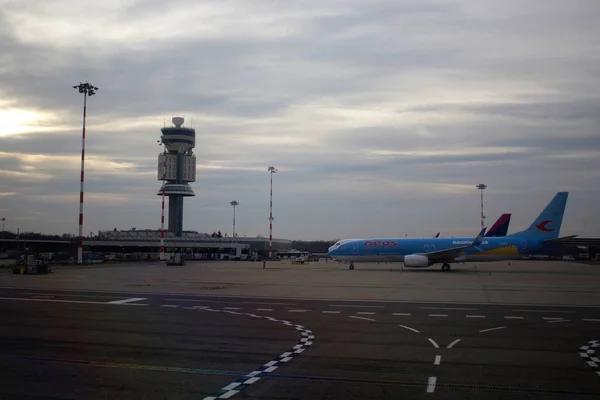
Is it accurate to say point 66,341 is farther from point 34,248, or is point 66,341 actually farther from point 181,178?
point 181,178

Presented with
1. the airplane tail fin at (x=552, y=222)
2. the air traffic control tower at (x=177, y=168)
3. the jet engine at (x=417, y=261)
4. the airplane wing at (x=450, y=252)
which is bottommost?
the jet engine at (x=417, y=261)

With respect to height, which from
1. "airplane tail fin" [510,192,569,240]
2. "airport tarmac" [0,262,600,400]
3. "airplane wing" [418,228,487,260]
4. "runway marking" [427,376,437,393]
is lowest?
"airport tarmac" [0,262,600,400]

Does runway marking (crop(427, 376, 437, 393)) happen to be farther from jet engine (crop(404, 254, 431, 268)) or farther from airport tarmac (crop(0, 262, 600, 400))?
jet engine (crop(404, 254, 431, 268))

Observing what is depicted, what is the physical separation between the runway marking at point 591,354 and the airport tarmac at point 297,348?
50 millimetres

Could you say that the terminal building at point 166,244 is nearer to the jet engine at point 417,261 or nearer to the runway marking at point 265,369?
the jet engine at point 417,261

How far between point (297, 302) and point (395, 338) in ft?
36.7

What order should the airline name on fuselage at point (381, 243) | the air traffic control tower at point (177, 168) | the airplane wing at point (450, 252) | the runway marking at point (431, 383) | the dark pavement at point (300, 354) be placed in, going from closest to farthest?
the runway marking at point (431, 383), the dark pavement at point (300, 354), the airplane wing at point (450, 252), the airline name on fuselage at point (381, 243), the air traffic control tower at point (177, 168)

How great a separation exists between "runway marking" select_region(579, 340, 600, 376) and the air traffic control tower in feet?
530

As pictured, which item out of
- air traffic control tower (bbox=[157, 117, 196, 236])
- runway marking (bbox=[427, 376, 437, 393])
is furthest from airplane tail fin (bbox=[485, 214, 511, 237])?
air traffic control tower (bbox=[157, 117, 196, 236])

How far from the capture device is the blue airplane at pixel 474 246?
60562 mm

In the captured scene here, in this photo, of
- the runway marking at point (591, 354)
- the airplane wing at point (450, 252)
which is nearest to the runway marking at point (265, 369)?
the runway marking at point (591, 354)

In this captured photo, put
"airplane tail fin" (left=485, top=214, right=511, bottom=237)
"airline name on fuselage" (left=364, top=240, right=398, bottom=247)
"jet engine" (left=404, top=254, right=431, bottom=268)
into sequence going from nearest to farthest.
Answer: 1. "jet engine" (left=404, top=254, right=431, bottom=268)
2. "airline name on fuselage" (left=364, top=240, right=398, bottom=247)
3. "airplane tail fin" (left=485, top=214, right=511, bottom=237)

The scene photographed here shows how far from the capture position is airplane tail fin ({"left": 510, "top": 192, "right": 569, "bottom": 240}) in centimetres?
6197

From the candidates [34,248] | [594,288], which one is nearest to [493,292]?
[594,288]
